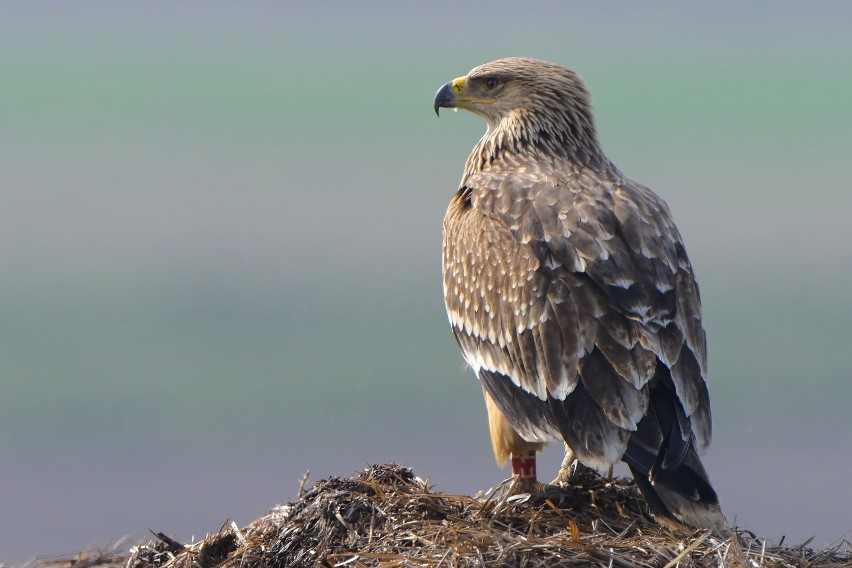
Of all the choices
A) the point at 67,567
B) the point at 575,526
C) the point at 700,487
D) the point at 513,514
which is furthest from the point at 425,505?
the point at 67,567

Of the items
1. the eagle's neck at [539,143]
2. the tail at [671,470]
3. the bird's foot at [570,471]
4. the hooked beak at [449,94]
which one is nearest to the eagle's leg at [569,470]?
the bird's foot at [570,471]

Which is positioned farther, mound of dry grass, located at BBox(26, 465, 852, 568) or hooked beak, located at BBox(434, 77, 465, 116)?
hooked beak, located at BBox(434, 77, 465, 116)

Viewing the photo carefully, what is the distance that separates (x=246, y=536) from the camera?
20.8ft

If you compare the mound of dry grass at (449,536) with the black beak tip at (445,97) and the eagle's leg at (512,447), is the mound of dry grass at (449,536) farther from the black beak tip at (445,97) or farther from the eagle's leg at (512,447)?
the black beak tip at (445,97)

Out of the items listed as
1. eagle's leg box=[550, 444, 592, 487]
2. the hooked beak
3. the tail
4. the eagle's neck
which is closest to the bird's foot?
eagle's leg box=[550, 444, 592, 487]

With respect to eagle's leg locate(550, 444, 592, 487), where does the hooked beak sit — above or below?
above

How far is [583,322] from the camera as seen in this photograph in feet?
20.1

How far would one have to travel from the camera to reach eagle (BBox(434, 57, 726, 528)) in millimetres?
5832

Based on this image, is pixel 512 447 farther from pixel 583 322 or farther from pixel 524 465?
pixel 583 322

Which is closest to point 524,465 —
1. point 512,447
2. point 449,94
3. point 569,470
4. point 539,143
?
point 512,447

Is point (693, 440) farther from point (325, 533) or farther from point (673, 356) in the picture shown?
point (325, 533)

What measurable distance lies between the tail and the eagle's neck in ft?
7.96

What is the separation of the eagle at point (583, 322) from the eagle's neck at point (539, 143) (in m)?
0.06

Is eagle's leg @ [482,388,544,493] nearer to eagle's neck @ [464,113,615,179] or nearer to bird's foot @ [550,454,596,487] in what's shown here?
bird's foot @ [550,454,596,487]
